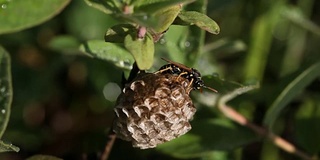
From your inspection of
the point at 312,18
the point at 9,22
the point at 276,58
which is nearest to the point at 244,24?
the point at 276,58

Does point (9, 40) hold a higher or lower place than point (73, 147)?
higher

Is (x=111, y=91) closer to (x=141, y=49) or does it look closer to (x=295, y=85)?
(x=295, y=85)

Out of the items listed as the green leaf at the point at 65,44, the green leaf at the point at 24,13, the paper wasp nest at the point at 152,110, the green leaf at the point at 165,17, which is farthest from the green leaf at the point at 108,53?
the green leaf at the point at 65,44

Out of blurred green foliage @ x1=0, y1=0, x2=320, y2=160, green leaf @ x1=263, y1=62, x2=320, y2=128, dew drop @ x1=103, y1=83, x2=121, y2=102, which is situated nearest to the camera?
green leaf @ x1=263, y1=62, x2=320, y2=128

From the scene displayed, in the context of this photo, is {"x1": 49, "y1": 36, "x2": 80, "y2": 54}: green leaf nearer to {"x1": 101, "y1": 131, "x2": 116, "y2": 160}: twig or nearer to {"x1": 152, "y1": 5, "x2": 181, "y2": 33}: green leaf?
{"x1": 101, "y1": 131, "x2": 116, "y2": 160}: twig

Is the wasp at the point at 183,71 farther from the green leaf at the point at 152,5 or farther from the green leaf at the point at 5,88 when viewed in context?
the green leaf at the point at 5,88

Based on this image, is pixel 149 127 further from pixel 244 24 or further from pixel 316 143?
pixel 244 24

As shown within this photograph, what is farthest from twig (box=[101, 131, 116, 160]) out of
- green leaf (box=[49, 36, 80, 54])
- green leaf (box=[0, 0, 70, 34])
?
green leaf (box=[49, 36, 80, 54])
